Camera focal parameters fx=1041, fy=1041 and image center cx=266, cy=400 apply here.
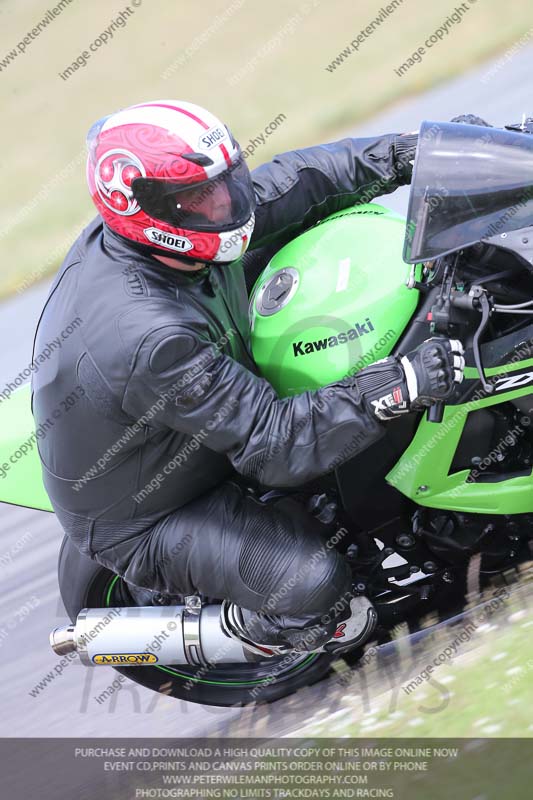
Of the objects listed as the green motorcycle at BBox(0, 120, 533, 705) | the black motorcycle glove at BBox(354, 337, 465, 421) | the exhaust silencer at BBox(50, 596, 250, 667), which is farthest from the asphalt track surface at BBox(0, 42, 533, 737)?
the black motorcycle glove at BBox(354, 337, 465, 421)

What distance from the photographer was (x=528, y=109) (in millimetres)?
7695

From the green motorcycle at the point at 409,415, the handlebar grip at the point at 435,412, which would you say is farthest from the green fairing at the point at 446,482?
the handlebar grip at the point at 435,412

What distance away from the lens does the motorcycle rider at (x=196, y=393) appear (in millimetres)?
2688

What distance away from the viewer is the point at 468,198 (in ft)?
8.77

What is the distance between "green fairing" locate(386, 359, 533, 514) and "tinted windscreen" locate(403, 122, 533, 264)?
50 cm

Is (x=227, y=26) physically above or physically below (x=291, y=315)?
above

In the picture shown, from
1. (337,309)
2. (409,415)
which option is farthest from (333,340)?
(409,415)

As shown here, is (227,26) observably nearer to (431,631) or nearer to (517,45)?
(517,45)

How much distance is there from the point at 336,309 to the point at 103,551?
102 centimetres

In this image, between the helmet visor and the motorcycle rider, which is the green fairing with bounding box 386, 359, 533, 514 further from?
the helmet visor

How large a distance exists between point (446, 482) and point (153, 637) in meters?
1.10

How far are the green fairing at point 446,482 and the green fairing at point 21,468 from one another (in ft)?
4.02

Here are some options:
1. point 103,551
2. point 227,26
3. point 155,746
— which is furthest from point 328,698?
point 227,26

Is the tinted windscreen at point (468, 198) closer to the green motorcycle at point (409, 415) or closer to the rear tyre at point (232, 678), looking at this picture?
the green motorcycle at point (409, 415)
